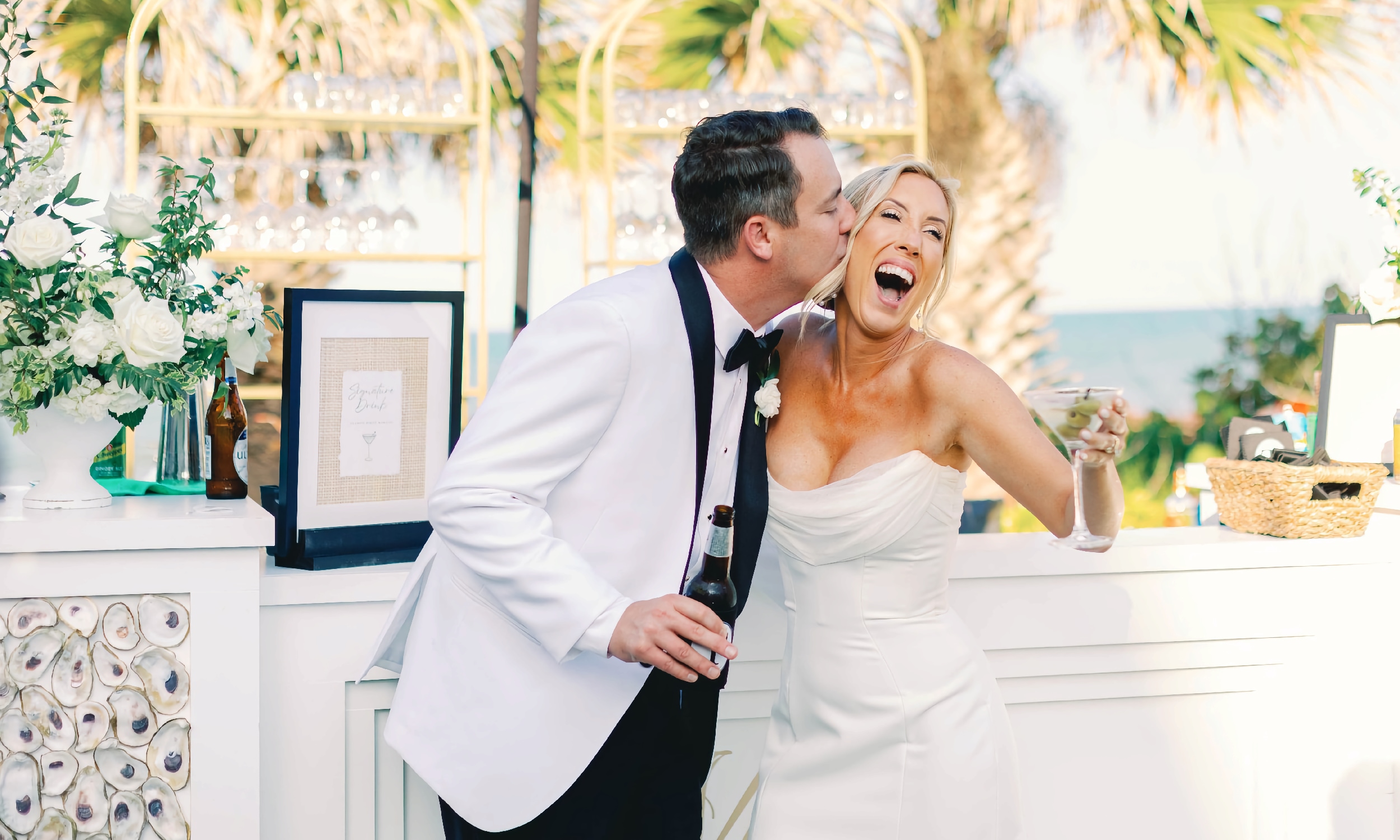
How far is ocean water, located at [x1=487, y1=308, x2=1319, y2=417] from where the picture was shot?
9789 mm

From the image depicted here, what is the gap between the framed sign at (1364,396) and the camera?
2.55 metres

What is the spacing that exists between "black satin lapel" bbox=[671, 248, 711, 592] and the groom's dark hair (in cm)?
8

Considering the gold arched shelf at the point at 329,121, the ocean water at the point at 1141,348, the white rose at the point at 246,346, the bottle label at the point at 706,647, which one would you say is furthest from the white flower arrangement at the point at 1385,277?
the ocean water at the point at 1141,348

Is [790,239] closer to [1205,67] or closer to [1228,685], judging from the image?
[1228,685]

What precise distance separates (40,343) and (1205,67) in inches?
260

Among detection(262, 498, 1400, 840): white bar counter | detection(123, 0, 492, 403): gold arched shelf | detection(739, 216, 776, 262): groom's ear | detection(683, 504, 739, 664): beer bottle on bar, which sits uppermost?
detection(123, 0, 492, 403): gold arched shelf

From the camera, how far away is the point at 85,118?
496cm

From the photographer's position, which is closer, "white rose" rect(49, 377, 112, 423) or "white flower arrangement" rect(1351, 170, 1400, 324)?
"white rose" rect(49, 377, 112, 423)

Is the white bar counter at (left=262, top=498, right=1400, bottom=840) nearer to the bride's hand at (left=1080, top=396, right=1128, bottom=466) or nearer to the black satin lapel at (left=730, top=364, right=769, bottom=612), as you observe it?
the black satin lapel at (left=730, top=364, right=769, bottom=612)

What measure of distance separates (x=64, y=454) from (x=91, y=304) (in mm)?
251

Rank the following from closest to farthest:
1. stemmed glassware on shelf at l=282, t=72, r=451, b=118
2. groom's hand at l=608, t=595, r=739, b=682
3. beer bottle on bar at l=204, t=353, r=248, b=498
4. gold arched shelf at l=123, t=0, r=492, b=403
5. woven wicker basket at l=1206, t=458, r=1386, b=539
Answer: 1. groom's hand at l=608, t=595, r=739, b=682
2. beer bottle on bar at l=204, t=353, r=248, b=498
3. woven wicker basket at l=1206, t=458, r=1386, b=539
4. gold arched shelf at l=123, t=0, r=492, b=403
5. stemmed glassware on shelf at l=282, t=72, r=451, b=118

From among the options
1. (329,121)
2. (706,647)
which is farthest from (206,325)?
(329,121)

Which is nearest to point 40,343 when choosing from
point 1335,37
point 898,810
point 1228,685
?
point 898,810

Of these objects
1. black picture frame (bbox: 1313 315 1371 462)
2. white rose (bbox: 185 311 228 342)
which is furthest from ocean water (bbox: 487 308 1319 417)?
white rose (bbox: 185 311 228 342)
